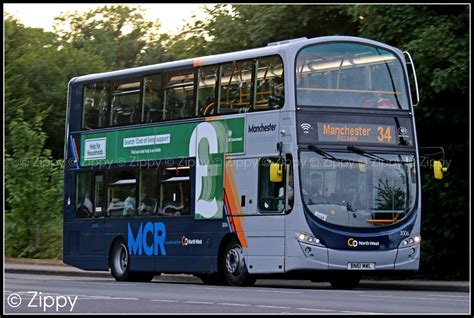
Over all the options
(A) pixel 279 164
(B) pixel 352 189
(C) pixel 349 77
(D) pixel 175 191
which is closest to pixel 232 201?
(A) pixel 279 164

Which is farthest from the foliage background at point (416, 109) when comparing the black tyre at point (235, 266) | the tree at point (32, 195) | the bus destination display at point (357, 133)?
the black tyre at point (235, 266)

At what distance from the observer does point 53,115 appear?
A: 61.1 meters

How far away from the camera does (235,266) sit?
24.9 meters

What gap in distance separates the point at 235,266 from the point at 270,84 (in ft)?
11.9

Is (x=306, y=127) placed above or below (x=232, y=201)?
above

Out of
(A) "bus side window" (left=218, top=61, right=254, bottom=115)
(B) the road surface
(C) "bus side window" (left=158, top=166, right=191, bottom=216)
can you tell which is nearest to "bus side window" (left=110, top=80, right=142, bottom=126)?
(C) "bus side window" (left=158, top=166, right=191, bottom=216)

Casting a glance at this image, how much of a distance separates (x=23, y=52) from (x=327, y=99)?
4108 centimetres

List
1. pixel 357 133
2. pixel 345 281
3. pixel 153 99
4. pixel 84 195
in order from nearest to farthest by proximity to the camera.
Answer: pixel 357 133
pixel 345 281
pixel 153 99
pixel 84 195

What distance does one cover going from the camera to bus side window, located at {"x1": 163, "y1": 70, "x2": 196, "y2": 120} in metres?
26.4

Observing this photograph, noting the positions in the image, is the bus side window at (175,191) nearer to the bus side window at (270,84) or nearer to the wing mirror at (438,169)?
the bus side window at (270,84)

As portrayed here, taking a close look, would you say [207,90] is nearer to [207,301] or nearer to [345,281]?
[345,281]

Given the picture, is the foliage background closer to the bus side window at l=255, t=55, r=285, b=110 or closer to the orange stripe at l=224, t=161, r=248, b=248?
the bus side window at l=255, t=55, r=285, b=110

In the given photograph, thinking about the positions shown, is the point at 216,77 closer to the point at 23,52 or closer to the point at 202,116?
the point at 202,116

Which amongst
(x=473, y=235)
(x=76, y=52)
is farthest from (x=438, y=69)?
(x=76, y=52)
